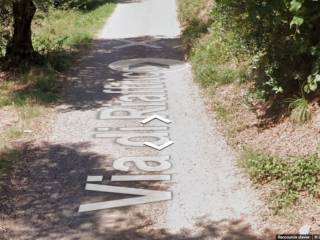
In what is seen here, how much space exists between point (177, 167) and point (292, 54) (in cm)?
287

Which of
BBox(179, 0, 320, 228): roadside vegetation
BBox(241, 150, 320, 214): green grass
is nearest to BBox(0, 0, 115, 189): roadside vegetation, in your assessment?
BBox(179, 0, 320, 228): roadside vegetation


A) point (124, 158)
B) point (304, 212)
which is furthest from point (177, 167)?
point (304, 212)

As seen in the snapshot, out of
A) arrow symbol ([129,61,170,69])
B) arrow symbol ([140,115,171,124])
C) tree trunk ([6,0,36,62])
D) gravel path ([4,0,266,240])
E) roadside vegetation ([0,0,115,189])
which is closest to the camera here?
gravel path ([4,0,266,240])

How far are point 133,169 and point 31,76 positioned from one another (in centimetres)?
652

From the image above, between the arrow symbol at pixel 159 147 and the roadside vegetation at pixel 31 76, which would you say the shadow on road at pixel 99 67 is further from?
the arrow symbol at pixel 159 147

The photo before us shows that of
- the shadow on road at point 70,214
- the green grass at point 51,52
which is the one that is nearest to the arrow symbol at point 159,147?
the shadow on road at point 70,214

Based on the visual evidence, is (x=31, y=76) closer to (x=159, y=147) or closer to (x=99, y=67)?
(x=99, y=67)

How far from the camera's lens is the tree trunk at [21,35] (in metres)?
15.1

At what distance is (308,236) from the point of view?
594 cm

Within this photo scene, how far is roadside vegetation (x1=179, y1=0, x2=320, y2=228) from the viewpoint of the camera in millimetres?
7242

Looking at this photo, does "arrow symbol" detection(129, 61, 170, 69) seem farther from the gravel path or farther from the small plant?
the small plant

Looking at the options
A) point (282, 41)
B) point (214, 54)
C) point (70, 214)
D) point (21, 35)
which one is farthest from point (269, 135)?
point (21, 35)

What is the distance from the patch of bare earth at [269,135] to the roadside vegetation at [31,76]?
12.5 ft

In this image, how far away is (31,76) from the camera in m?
13.9
